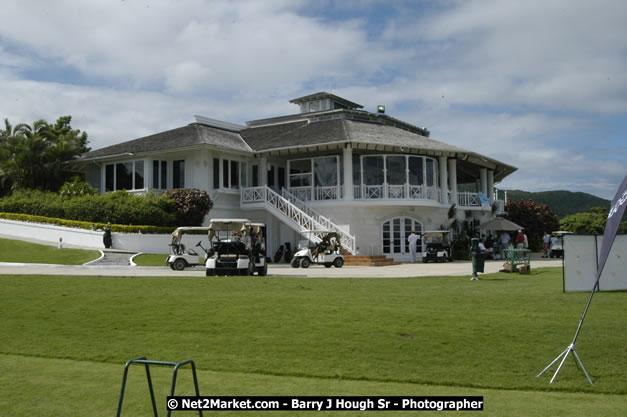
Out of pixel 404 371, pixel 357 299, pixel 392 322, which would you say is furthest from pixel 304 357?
pixel 357 299

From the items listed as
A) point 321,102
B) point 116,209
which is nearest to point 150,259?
point 116,209

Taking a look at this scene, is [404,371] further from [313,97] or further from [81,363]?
[313,97]

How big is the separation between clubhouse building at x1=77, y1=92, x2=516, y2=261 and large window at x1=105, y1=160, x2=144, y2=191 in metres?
0.06

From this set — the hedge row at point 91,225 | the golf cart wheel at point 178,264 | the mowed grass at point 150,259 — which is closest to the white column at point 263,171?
the hedge row at point 91,225

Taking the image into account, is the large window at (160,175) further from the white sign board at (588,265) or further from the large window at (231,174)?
the white sign board at (588,265)

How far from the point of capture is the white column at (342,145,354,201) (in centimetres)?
3075

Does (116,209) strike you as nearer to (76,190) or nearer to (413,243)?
(76,190)

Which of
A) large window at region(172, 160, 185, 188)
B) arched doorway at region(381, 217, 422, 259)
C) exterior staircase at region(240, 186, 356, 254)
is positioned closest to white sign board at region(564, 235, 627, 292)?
exterior staircase at region(240, 186, 356, 254)

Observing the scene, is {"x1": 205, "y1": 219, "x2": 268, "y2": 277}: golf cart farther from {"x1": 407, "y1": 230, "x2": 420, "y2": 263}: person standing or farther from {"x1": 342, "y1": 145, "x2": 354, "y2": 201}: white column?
{"x1": 407, "y1": 230, "x2": 420, "y2": 263}: person standing

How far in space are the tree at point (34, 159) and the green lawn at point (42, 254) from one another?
9.54 meters

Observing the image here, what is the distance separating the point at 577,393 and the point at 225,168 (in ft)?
91.9

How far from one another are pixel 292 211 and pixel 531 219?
20.8 meters

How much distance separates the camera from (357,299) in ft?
41.2

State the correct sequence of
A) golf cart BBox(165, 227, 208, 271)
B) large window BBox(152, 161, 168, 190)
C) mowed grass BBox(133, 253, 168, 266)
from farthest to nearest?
1. large window BBox(152, 161, 168, 190)
2. mowed grass BBox(133, 253, 168, 266)
3. golf cart BBox(165, 227, 208, 271)
